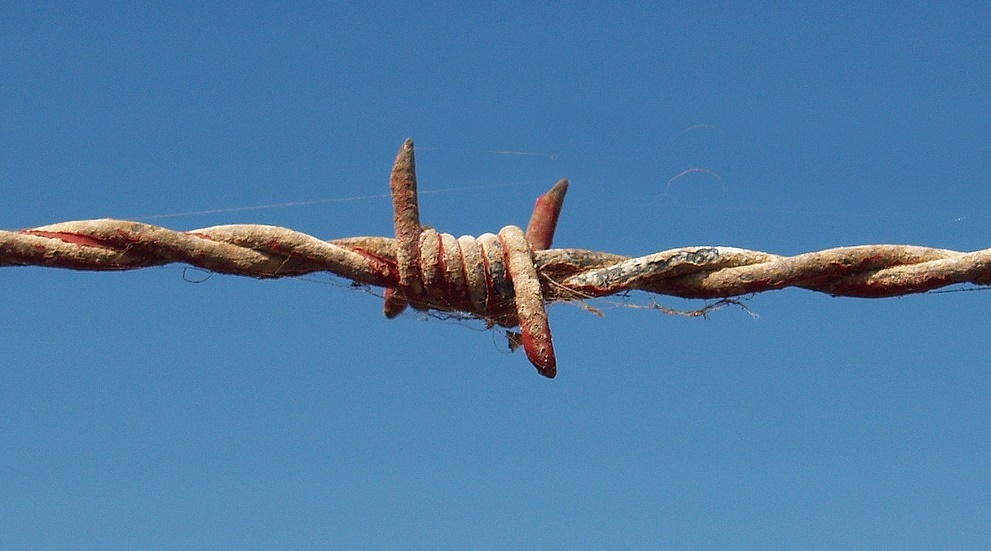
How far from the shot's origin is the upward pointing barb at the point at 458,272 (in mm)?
3883

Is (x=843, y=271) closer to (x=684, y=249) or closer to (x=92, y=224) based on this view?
(x=684, y=249)

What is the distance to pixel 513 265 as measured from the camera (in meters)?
3.98

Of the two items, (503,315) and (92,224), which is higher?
(92,224)

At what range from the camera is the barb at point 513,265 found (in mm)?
3770

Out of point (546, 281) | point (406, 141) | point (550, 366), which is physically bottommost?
point (550, 366)

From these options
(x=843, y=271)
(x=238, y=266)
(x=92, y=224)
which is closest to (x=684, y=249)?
(x=843, y=271)

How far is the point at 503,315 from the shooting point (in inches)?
160

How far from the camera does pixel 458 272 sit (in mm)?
3977

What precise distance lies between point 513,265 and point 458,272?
14cm

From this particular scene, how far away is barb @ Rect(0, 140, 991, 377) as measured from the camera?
3.77 metres

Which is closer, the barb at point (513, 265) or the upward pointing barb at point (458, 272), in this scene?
the barb at point (513, 265)

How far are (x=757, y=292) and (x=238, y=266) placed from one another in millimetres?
1304

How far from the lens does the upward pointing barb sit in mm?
3883

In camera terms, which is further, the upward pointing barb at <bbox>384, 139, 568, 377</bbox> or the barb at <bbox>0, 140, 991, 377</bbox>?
the upward pointing barb at <bbox>384, 139, 568, 377</bbox>
